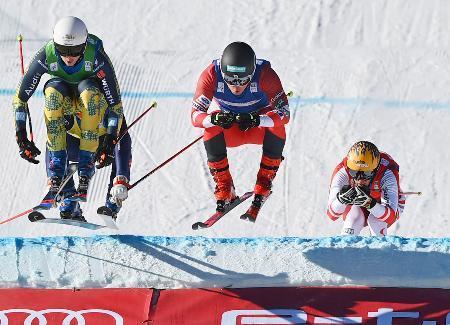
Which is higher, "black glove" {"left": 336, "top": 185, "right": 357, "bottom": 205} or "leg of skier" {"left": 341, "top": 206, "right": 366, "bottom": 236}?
"black glove" {"left": 336, "top": 185, "right": 357, "bottom": 205}

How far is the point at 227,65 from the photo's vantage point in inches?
298

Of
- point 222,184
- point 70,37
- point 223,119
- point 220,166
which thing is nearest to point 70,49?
point 70,37

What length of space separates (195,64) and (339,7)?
7.24 feet

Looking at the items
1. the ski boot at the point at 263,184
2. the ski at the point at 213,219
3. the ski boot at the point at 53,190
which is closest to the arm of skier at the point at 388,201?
the ski boot at the point at 263,184

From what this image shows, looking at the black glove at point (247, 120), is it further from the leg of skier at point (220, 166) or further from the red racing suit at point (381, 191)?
the red racing suit at point (381, 191)

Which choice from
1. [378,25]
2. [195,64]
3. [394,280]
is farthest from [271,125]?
[378,25]

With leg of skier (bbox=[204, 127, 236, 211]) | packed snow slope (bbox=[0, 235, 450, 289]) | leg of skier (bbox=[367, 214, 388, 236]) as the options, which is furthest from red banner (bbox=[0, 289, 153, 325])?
leg of skier (bbox=[367, 214, 388, 236])

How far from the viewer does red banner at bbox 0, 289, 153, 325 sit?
5.98 meters

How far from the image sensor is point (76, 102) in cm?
771

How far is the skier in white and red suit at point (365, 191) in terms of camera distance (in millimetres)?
7918

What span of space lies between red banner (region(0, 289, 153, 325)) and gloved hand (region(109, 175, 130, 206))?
1.90 m

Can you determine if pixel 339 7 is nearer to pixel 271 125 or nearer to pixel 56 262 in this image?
pixel 271 125

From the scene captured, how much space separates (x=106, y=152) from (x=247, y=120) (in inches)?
43.9

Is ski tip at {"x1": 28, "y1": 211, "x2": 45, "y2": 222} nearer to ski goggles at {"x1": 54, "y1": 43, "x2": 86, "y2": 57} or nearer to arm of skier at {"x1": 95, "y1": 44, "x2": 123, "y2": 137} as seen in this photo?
arm of skier at {"x1": 95, "y1": 44, "x2": 123, "y2": 137}
